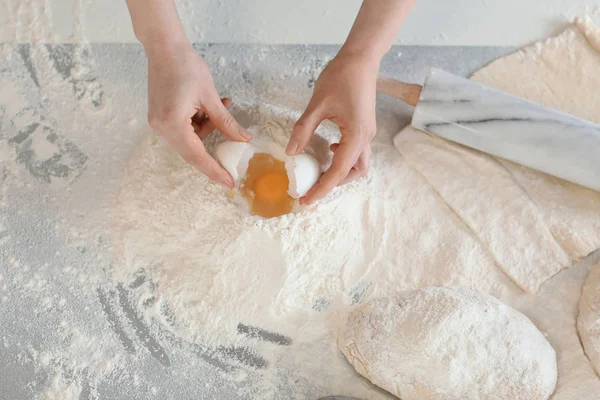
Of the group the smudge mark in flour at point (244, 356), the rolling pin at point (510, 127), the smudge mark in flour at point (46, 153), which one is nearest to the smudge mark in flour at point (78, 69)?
the smudge mark in flour at point (46, 153)

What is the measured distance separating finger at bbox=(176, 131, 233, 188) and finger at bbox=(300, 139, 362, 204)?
0.53 ft

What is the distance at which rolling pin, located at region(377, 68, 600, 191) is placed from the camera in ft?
→ 3.93

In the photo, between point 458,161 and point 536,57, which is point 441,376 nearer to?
point 458,161

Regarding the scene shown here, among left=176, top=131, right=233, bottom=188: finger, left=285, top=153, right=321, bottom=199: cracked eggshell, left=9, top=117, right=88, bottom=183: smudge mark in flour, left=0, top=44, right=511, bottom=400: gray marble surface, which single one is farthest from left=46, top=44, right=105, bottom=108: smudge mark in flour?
left=285, top=153, right=321, bottom=199: cracked eggshell

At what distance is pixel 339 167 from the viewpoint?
3.47ft

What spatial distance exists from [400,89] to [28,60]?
83cm

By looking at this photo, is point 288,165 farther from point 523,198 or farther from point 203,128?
point 523,198

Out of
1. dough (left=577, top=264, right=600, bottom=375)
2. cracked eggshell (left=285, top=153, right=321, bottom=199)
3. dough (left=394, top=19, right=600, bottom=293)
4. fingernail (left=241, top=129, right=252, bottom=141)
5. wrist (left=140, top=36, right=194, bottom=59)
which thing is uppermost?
wrist (left=140, top=36, right=194, bottom=59)

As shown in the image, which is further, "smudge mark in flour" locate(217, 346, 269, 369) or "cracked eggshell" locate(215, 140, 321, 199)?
"smudge mark in flour" locate(217, 346, 269, 369)

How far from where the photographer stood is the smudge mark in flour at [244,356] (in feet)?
3.94

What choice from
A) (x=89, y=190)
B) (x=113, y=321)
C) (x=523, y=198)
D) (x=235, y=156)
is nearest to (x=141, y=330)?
(x=113, y=321)

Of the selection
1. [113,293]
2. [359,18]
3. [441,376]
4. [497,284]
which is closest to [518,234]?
[497,284]

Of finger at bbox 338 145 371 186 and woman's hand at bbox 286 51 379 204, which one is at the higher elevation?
woman's hand at bbox 286 51 379 204

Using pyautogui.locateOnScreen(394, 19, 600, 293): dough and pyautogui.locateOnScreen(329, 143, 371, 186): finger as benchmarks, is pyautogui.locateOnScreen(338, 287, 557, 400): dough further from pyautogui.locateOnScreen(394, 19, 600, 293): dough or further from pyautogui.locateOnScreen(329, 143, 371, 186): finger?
pyautogui.locateOnScreen(329, 143, 371, 186): finger
